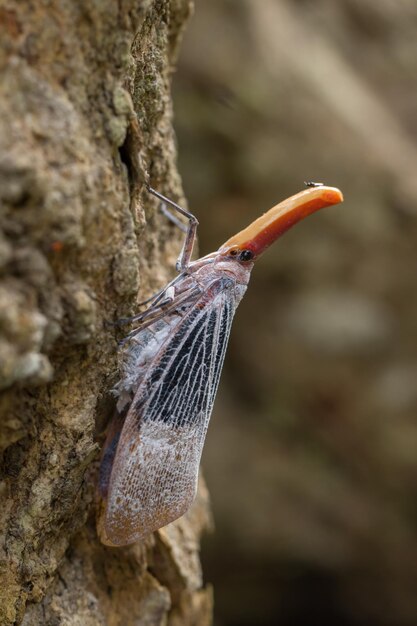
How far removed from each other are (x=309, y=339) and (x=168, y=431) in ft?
13.7

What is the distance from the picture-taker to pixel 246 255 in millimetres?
2785

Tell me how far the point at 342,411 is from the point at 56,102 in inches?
204

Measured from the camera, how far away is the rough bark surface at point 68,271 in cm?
157

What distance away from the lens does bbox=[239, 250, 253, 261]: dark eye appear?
2777 mm

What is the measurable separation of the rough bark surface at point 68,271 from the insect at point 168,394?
99mm

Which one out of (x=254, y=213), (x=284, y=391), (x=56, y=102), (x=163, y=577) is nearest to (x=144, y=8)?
(x=56, y=102)

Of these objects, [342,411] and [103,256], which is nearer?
[103,256]

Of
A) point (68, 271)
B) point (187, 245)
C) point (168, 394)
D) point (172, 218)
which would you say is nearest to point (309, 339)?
point (172, 218)

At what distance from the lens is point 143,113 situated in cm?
227

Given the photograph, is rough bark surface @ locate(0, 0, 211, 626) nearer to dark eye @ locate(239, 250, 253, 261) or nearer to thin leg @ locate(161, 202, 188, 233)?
thin leg @ locate(161, 202, 188, 233)

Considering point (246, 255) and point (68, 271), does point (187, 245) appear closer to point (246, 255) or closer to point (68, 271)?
point (246, 255)

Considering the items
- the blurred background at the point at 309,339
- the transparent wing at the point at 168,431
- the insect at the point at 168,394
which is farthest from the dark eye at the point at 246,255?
the blurred background at the point at 309,339

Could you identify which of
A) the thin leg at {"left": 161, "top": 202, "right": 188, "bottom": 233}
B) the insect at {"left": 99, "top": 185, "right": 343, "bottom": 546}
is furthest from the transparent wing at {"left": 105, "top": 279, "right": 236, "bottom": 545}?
the thin leg at {"left": 161, "top": 202, "right": 188, "bottom": 233}

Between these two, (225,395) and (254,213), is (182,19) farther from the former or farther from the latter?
(225,395)
